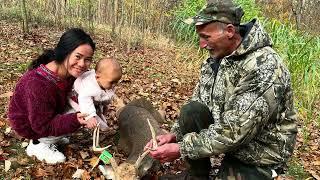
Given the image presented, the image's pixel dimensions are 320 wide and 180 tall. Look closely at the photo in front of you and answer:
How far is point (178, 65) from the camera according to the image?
359 inches

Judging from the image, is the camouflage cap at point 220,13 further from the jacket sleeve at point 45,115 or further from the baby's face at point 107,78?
the jacket sleeve at point 45,115

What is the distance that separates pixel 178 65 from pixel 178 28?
6.67ft

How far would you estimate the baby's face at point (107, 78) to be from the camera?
4090 mm

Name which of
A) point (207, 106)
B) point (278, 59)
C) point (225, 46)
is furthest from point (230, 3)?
point (207, 106)

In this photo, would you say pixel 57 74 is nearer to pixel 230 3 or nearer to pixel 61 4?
pixel 230 3

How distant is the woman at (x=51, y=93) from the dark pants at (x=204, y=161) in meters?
0.95

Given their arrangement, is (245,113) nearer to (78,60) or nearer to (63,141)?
(78,60)

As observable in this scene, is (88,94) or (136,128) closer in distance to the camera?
(88,94)

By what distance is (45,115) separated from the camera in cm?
388

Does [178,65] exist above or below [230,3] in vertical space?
below

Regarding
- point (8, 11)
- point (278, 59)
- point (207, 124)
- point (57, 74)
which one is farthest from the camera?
point (8, 11)

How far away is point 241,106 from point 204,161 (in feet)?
2.62

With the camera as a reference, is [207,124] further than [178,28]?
No

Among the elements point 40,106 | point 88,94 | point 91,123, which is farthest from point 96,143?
point 40,106
